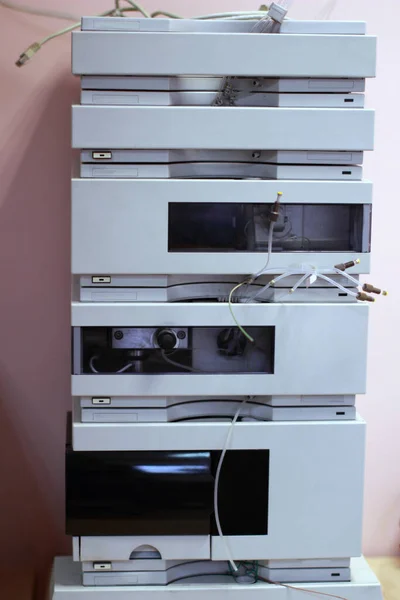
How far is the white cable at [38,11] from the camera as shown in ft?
5.70

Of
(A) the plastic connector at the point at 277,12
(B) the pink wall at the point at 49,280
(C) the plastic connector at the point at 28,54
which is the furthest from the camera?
(B) the pink wall at the point at 49,280

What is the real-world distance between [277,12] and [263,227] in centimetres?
38

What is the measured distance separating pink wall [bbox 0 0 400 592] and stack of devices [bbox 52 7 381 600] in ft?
1.00

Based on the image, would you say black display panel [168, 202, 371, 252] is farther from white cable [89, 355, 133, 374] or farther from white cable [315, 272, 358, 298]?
white cable [89, 355, 133, 374]

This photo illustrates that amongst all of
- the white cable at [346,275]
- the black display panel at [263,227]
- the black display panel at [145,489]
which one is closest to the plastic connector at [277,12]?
the black display panel at [263,227]

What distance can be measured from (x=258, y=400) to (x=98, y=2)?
0.93 metres

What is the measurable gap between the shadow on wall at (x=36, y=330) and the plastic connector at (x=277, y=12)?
1.76 feet

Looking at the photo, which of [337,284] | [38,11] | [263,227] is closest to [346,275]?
[337,284]

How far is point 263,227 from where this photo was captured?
1.49 meters

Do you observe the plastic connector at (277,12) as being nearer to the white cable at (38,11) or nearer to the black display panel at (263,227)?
→ the black display panel at (263,227)

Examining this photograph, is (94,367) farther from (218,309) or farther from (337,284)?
(337,284)

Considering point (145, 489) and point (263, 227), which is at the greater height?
point (263, 227)

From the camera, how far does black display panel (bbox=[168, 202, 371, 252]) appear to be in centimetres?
147

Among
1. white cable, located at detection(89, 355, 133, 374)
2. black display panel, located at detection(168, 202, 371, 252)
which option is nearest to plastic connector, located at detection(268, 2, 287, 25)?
black display panel, located at detection(168, 202, 371, 252)
